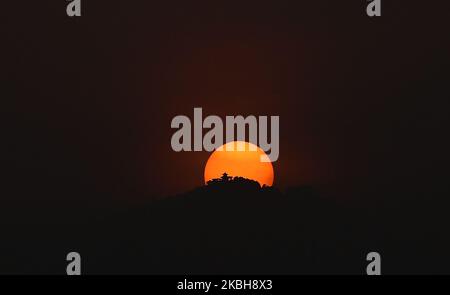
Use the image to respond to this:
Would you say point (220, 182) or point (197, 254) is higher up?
point (220, 182)

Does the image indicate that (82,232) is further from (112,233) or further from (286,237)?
(286,237)

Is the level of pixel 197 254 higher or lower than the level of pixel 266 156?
lower

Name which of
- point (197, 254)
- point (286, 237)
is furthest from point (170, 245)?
point (286, 237)

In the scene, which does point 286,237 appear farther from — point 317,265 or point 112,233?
point 112,233

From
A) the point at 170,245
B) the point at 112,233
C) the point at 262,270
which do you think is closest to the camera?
the point at 262,270

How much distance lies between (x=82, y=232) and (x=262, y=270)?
12.6 meters

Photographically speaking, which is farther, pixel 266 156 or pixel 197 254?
pixel 266 156

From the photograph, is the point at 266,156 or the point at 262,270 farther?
the point at 266,156

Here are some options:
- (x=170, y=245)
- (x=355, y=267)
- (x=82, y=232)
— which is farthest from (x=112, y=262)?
(x=355, y=267)

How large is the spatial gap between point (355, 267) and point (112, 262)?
36.5ft

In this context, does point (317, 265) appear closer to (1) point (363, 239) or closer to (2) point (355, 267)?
(2) point (355, 267)

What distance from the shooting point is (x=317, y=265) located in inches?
1927

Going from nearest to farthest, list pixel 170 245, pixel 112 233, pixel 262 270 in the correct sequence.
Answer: pixel 262 270 < pixel 170 245 < pixel 112 233

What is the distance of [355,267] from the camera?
4897 centimetres
